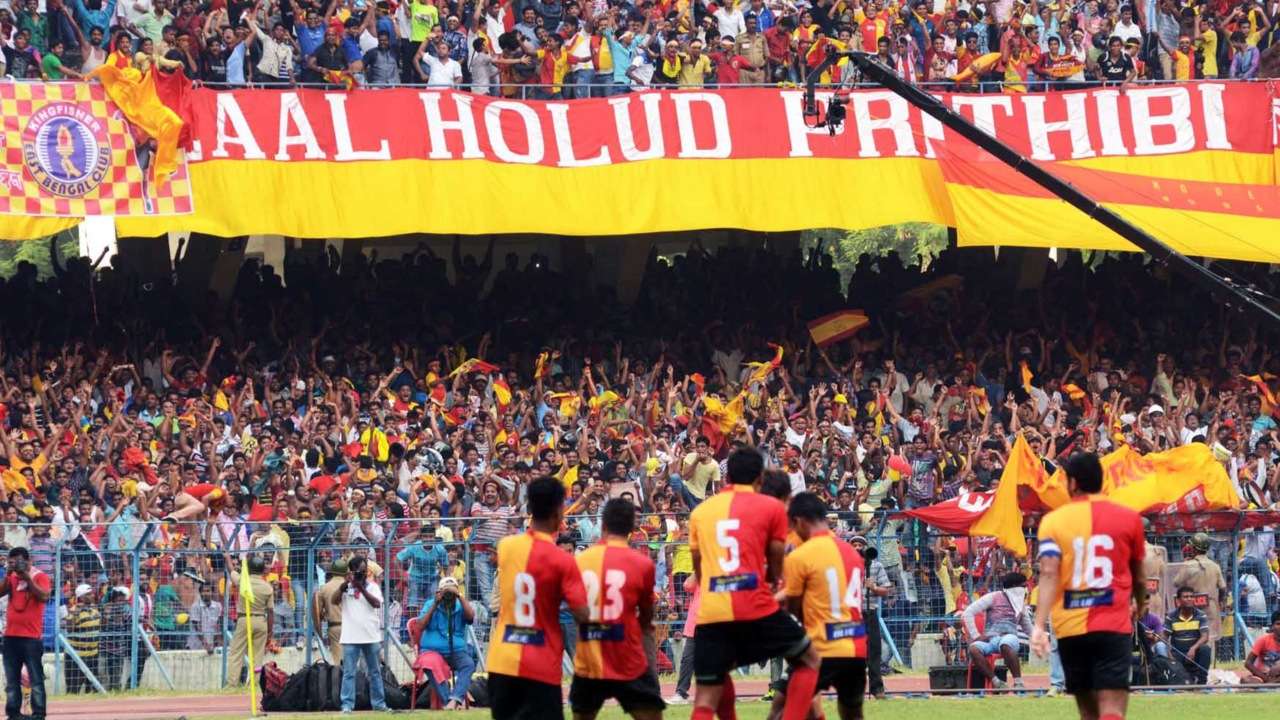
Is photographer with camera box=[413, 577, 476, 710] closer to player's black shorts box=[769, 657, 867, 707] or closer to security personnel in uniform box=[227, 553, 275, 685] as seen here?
security personnel in uniform box=[227, 553, 275, 685]

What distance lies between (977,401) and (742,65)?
5.72 m

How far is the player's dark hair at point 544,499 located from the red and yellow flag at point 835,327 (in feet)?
56.7

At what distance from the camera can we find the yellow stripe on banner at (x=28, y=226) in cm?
2442

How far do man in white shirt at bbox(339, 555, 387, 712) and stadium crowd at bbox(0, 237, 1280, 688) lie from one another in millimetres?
685

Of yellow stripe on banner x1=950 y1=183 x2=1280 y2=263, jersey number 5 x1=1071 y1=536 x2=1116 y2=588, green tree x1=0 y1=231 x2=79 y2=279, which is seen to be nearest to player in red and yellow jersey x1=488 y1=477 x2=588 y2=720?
jersey number 5 x1=1071 y1=536 x2=1116 y2=588

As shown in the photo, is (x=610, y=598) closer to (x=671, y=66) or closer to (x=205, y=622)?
→ (x=205, y=622)

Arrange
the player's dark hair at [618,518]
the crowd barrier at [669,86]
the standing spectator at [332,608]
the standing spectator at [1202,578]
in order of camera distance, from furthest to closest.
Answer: the crowd barrier at [669,86] < the standing spectator at [1202,578] < the standing spectator at [332,608] < the player's dark hair at [618,518]

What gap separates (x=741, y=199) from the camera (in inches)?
1067

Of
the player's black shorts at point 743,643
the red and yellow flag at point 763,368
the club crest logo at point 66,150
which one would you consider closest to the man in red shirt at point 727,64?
the red and yellow flag at point 763,368

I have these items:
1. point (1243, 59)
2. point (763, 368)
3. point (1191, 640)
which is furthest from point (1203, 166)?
point (1191, 640)

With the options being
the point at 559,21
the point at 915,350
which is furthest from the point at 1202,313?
the point at 559,21

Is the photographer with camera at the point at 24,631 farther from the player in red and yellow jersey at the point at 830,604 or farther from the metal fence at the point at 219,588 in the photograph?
the player in red and yellow jersey at the point at 830,604

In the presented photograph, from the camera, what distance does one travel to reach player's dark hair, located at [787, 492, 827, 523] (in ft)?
38.5

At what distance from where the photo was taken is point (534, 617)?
10414 millimetres
